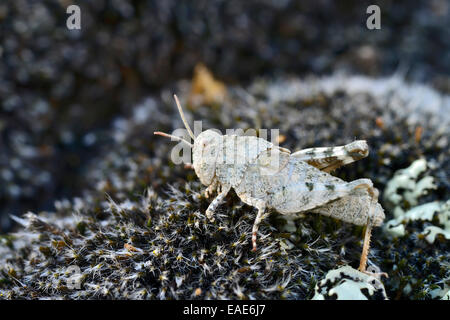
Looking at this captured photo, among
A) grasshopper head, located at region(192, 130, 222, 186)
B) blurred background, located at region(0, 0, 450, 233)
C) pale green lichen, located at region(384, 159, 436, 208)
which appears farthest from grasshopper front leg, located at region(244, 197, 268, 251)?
blurred background, located at region(0, 0, 450, 233)

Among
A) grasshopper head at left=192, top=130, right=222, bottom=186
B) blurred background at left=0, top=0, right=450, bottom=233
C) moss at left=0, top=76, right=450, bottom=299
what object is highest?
blurred background at left=0, top=0, right=450, bottom=233

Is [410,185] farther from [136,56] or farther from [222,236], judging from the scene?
[136,56]

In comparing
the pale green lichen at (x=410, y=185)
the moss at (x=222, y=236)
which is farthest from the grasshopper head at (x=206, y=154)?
the pale green lichen at (x=410, y=185)

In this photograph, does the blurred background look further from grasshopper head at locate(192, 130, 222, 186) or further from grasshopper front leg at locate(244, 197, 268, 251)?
grasshopper front leg at locate(244, 197, 268, 251)

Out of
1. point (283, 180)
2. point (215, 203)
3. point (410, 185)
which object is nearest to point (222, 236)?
point (215, 203)
